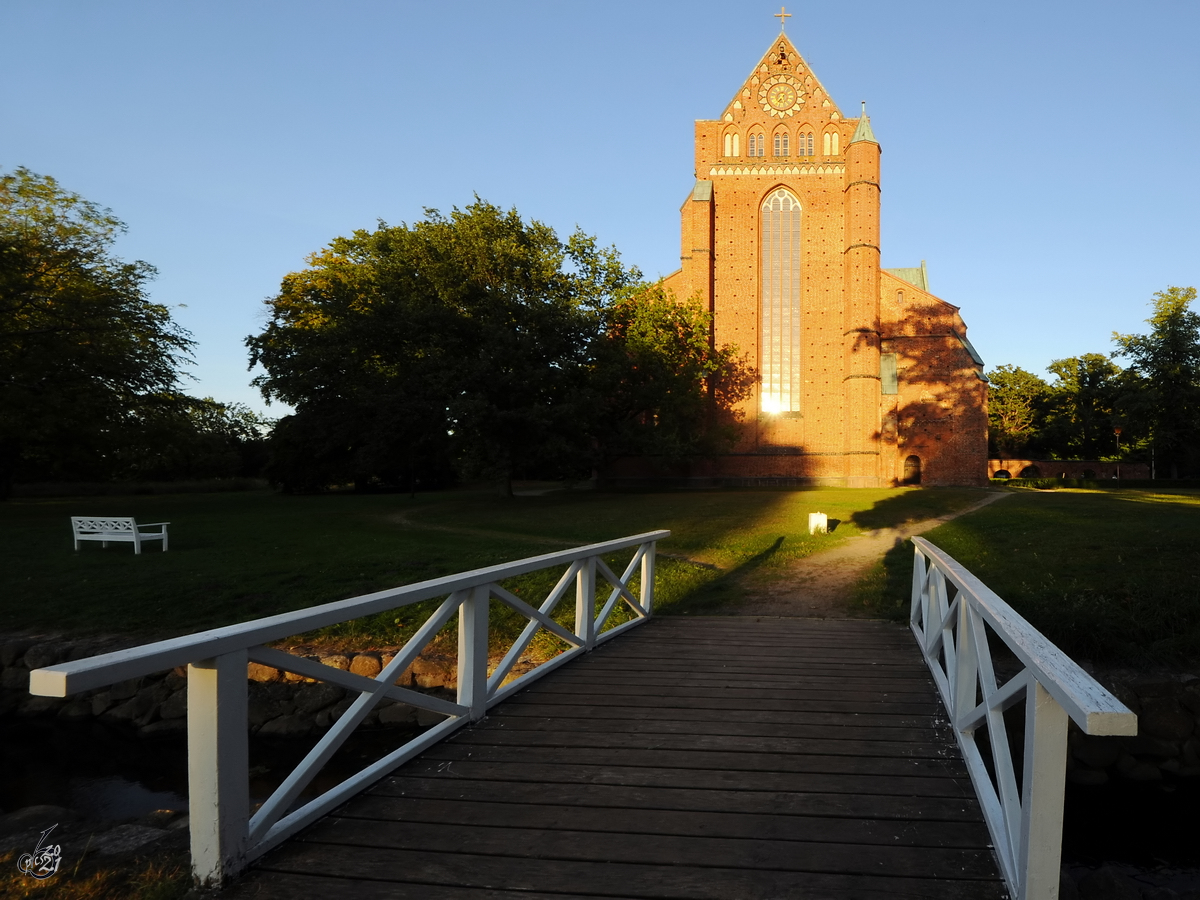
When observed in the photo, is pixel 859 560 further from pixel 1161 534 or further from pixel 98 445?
pixel 98 445

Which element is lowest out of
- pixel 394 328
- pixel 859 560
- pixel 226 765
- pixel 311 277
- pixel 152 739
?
pixel 152 739

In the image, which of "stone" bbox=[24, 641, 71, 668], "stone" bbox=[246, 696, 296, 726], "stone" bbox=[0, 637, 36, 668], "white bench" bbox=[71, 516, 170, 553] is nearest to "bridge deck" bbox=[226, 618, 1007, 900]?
"stone" bbox=[246, 696, 296, 726]

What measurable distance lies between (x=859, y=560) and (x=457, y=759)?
36.9 ft

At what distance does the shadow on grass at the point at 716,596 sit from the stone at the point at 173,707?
590 centimetres

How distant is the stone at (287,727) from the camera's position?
28.6 feet

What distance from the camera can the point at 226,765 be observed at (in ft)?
8.75

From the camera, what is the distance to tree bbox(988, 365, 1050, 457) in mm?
59500

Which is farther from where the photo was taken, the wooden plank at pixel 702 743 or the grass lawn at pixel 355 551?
the grass lawn at pixel 355 551

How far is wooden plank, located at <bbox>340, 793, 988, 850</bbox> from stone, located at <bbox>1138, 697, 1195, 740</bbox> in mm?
5970

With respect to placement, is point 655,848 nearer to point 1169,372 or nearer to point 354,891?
point 354,891

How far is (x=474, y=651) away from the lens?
467cm

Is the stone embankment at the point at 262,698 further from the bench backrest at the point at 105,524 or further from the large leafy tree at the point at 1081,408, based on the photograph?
the large leafy tree at the point at 1081,408

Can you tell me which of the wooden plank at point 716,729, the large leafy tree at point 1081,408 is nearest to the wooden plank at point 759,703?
the wooden plank at point 716,729

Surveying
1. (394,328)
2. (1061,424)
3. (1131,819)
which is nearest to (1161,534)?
(1131,819)
